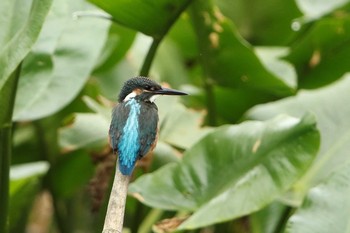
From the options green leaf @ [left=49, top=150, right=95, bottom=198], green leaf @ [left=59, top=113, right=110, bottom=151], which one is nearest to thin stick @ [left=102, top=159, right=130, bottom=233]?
green leaf @ [left=59, top=113, right=110, bottom=151]

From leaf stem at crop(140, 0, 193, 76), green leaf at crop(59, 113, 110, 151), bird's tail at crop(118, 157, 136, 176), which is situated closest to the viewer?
bird's tail at crop(118, 157, 136, 176)

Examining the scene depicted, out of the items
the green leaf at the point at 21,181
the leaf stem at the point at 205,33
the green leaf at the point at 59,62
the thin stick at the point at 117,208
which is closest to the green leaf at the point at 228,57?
the leaf stem at the point at 205,33

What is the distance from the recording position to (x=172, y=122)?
8.67 ft

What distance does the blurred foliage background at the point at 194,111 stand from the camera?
204 cm

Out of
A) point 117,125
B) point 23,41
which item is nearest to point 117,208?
point 117,125

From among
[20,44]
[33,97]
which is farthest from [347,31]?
[20,44]

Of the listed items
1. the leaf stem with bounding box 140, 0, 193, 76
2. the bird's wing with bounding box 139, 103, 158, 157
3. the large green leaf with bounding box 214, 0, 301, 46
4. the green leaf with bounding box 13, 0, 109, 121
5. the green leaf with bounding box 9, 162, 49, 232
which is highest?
the bird's wing with bounding box 139, 103, 158, 157

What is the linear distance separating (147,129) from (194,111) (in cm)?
109

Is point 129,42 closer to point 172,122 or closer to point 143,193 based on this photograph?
point 172,122

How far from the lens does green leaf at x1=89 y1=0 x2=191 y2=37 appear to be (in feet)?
6.84

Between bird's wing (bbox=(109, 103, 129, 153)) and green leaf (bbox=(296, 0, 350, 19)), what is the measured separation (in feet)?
4.17

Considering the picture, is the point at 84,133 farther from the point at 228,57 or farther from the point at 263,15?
the point at 263,15

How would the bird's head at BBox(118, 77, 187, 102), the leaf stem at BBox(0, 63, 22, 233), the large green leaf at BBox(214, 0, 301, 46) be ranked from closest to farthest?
the bird's head at BBox(118, 77, 187, 102), the leaf stem at BBox(0, 63, 22, 233), the large green leaf at BBox(214, 0, 301, 46)

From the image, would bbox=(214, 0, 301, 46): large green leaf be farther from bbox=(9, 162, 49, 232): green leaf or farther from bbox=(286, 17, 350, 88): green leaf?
bbox=(9, 162, 49, 232): green leaf
